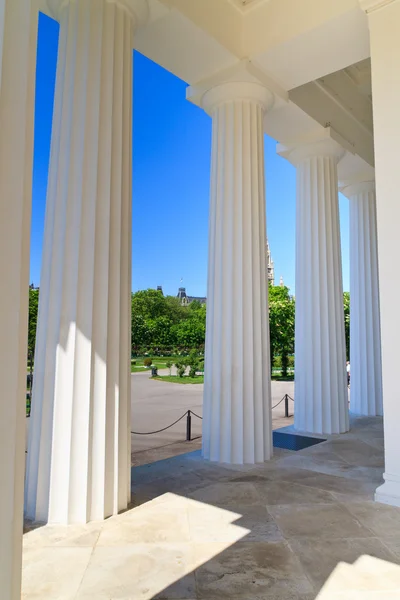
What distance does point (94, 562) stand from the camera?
540 centimetres

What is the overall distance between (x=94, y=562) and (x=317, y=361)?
A: 10.1 meters

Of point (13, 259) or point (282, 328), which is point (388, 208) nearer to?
point (13, 259)

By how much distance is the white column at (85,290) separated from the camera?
6.80 metres

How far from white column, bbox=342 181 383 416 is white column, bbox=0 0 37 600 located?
17434mm

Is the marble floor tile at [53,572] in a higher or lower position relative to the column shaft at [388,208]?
lower

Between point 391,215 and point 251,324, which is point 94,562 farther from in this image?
point 391,215

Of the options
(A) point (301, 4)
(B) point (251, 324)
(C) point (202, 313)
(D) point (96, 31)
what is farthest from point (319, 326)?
(C) point (202, 313)

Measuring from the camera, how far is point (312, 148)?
1461 centimetres

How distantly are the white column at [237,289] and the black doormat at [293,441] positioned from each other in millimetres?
1645

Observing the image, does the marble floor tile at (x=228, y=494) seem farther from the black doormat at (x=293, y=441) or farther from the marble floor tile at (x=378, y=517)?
the black doormat at (x=293, y=441)

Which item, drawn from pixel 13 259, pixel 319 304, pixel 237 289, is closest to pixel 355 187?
pixel 319 304

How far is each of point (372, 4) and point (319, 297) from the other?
8.03 metres

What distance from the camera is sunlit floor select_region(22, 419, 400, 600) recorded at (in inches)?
191

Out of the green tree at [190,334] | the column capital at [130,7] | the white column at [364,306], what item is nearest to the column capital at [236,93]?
the column capital at [130,7]
